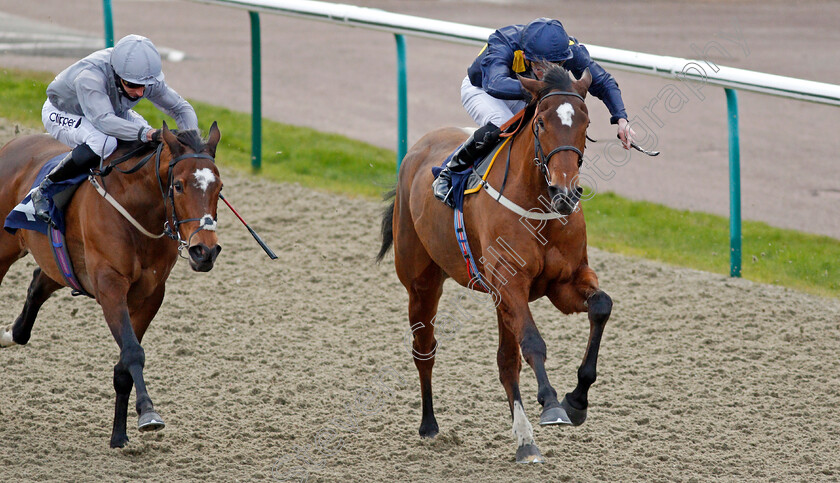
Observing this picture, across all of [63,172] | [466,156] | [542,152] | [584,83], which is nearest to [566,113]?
[542,152]

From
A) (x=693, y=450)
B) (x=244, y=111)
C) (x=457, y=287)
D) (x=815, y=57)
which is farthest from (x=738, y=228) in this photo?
(x=815, y=57)

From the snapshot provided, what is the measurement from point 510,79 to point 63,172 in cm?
230

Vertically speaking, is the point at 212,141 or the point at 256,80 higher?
the point at 256,80

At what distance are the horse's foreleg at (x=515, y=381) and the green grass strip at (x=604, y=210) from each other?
3.22 m

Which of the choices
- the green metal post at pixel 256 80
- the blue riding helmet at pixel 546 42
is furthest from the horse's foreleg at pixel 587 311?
the green metal post at pixel 256 80

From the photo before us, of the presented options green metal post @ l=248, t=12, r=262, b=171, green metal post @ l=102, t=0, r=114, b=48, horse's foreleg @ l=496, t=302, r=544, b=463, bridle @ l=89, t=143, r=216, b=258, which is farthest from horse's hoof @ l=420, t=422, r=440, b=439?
green metal post @ l=102, t=0, r=114, b=48

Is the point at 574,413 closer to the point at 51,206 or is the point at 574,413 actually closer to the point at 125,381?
the point at 125,381

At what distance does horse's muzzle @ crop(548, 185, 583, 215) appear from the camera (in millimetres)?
4406

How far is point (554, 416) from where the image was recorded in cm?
454

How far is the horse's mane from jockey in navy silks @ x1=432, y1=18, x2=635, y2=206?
47.2 inches

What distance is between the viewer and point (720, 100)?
13.1 meters

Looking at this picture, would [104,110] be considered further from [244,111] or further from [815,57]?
[815,57]

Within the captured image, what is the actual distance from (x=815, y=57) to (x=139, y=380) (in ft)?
37.4

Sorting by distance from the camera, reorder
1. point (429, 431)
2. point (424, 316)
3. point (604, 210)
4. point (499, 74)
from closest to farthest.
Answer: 1. point (499, 74)
2. point (429, 431)
3. point (424, 316)
4. point (604, 210)
